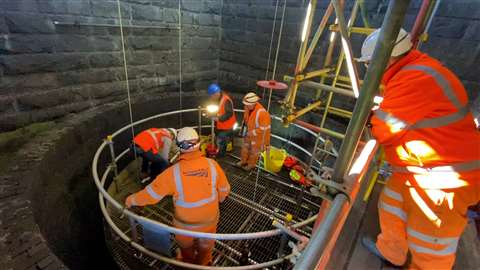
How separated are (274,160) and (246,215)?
1286mm

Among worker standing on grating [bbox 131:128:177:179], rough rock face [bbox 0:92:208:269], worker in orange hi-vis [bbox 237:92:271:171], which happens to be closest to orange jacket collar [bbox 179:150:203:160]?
rough rock face [bbox 0:92:208:269]

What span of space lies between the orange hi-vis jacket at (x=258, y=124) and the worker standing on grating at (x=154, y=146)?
141 centimetres

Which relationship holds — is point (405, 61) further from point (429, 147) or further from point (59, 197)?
point (59, 197)

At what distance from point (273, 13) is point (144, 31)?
2.96 m

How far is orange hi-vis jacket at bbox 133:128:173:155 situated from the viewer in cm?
370

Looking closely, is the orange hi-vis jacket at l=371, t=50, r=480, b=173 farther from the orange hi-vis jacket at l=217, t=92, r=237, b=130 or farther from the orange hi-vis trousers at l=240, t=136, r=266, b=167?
the orange hi-vis jacket at l=217, t=92, r=237, b=130

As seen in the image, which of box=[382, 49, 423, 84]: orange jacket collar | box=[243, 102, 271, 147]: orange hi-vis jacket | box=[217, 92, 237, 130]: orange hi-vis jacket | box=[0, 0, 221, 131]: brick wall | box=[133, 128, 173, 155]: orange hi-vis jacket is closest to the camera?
box=[382, 49, 423, 84]: orange jacket collar

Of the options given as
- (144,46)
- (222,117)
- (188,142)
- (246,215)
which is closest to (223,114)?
(222,117)

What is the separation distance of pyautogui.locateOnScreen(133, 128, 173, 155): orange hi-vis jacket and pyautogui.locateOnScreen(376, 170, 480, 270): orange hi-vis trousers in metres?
3.18

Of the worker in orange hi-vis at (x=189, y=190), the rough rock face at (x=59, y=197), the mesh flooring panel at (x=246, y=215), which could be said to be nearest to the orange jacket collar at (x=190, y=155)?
the worker in orange hi-vis at (x=189, y=190)

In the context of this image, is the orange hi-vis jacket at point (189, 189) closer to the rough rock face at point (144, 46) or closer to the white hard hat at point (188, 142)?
the white hard hat at point (188, 142)

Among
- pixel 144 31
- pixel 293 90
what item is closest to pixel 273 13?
pixel 144 31

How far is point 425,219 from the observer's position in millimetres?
1734

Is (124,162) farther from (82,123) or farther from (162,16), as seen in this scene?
(162,16)
